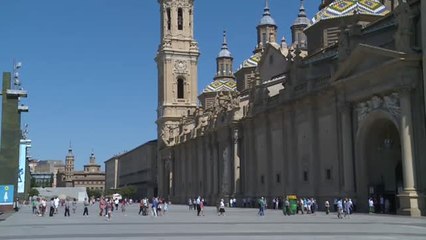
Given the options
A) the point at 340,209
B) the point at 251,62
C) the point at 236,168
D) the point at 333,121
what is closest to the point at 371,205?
the point at 340,209

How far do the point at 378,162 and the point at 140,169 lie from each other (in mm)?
91203

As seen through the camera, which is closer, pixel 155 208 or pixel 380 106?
pixel 380 106

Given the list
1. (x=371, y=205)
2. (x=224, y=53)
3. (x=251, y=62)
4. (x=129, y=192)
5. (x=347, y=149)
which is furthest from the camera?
(x=129, y=192)

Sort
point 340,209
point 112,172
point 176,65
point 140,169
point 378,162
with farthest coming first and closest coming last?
point 112,172
point 140,169
point 176,65
point 378,162
point 340,209

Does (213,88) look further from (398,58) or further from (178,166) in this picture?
(398,58)

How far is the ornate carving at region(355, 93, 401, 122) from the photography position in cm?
3531

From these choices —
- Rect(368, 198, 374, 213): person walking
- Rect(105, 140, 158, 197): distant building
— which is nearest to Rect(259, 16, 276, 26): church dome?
Rect(105, 140, 158, 197): distant building

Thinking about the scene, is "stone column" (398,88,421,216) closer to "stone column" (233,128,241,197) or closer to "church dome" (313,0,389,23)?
"church dome" (313,0,389,23)

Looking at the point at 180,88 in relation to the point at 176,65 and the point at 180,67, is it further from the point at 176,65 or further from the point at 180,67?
the point at 176,65

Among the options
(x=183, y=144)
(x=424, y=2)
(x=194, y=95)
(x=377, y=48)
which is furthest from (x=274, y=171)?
(x=194, y=95)

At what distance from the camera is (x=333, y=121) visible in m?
42.3

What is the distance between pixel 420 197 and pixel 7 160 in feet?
71.6

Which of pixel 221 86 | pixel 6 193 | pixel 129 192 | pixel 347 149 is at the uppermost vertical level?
pixel 221 86

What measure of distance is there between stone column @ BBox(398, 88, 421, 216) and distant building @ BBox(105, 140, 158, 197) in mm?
74342
